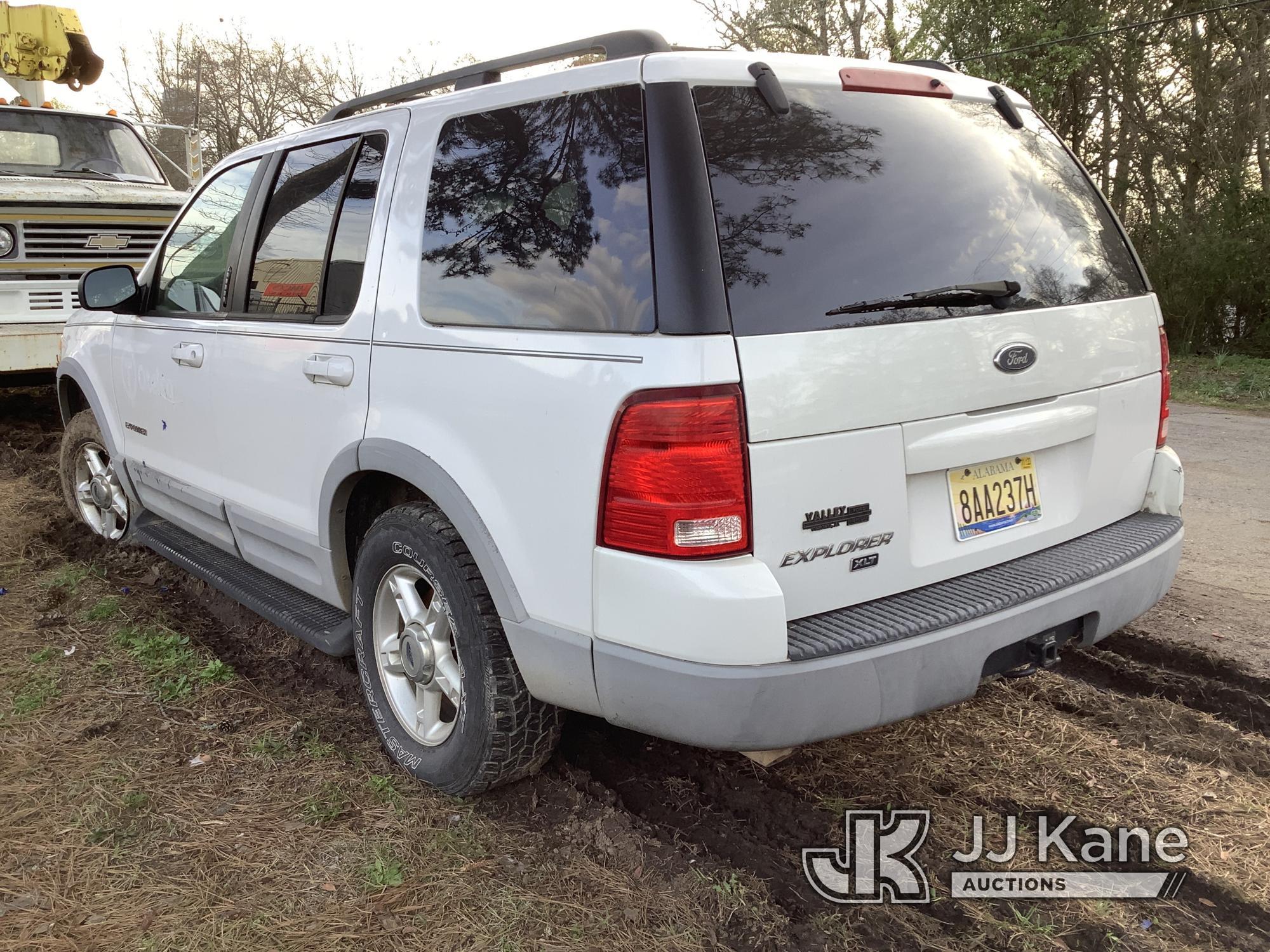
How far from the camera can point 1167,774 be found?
300cm

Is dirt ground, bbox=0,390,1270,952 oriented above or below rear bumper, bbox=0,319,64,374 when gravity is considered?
below

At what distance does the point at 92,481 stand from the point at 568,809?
379cm

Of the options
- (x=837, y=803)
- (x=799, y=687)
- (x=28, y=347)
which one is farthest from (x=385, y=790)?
(x=28, y=347)

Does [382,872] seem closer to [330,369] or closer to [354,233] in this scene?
[330,369]

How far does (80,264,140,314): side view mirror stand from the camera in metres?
4.23

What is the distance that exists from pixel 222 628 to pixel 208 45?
23.6m

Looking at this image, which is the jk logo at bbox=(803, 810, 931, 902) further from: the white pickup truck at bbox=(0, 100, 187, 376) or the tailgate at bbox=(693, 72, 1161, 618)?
the white pickup truck at bbox=(0, 100, 187, 376)

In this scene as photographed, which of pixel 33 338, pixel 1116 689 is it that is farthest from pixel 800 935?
pixel 33 338

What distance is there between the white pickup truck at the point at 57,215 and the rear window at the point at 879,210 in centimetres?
682

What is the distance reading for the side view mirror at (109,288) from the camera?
423 centimetres

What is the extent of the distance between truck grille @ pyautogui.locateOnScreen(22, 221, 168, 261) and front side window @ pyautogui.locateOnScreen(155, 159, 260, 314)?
357 cm

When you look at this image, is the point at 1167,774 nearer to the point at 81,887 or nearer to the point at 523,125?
the point at 523,125

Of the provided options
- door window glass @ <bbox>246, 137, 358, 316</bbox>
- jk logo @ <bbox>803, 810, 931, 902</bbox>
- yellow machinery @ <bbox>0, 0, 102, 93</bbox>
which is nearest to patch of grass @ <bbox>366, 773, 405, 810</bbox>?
jk logo @ <bbox>803, 810, 931, 902</bbox>

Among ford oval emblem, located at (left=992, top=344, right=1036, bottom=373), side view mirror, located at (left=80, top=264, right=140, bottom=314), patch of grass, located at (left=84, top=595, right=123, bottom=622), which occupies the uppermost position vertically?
side view mirror, located at (left=80, top=264, right=140, bottom=314)
